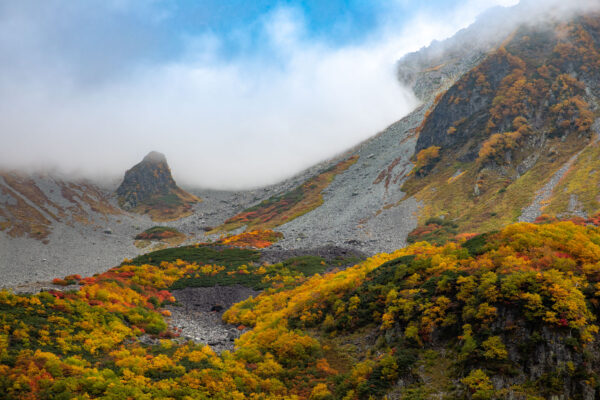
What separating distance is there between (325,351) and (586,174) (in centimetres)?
4733

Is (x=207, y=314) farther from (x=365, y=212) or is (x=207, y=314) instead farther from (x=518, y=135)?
(x=518, y=135)

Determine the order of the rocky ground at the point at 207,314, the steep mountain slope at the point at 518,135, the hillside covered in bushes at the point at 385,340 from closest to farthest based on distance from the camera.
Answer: the hillside covered in bushes at the point at 385,340, the rocky ground at the point at 207,314, the steep mountain slope at the point at 518,135

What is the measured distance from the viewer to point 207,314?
104ft

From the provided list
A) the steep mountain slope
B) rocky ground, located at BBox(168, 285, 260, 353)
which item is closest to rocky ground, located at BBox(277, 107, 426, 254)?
the steep mountain slope

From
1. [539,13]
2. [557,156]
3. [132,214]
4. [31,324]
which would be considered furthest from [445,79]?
[31,324]

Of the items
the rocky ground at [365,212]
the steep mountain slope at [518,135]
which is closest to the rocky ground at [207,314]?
the rocky ground at [365,212]

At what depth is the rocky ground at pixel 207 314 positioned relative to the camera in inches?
950

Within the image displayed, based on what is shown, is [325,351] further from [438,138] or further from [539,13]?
[539,13]

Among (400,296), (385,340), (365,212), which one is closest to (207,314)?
(385,340)

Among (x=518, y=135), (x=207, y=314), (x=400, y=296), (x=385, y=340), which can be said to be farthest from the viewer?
(x=518, y=135)

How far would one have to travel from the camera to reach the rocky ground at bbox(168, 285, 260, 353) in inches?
950

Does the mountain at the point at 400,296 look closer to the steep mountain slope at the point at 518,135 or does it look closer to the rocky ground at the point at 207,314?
the rocky ground at the point at 207,314

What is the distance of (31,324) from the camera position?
17.0 m

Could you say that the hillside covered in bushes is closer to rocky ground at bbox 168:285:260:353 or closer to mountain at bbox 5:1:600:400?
mountain at bbox 5:1:600:400
